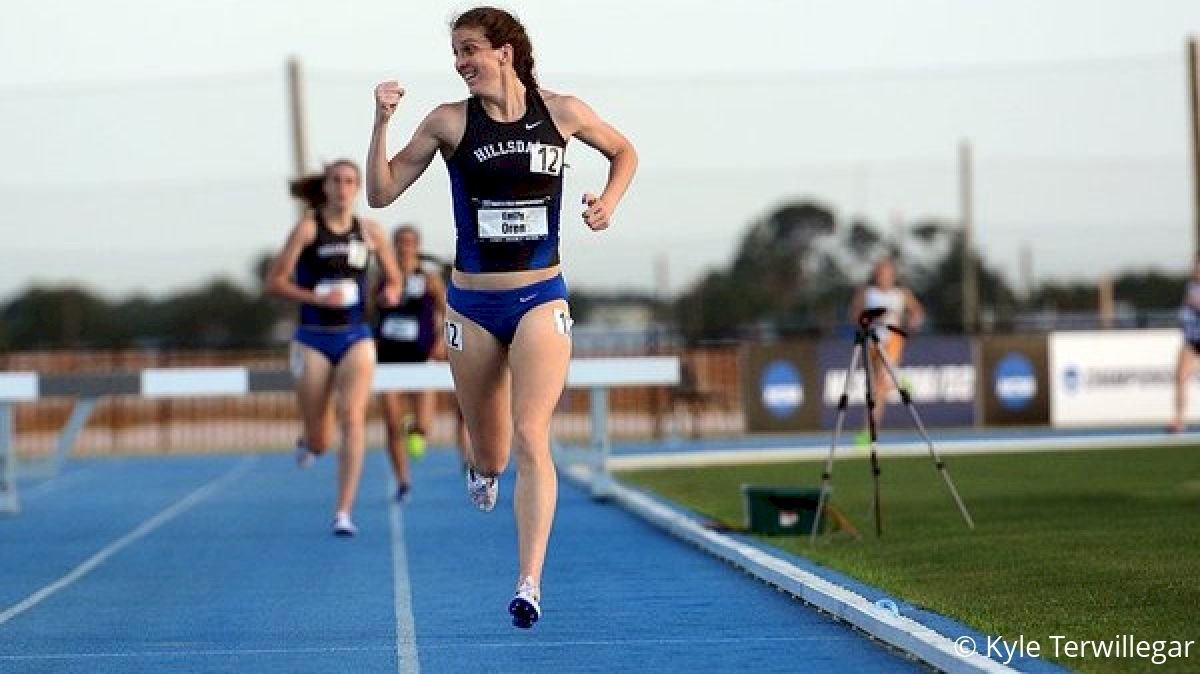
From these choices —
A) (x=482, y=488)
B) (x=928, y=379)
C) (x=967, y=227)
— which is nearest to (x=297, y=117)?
(x=928, y=379)

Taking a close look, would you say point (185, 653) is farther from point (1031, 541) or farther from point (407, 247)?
point (407, 247)

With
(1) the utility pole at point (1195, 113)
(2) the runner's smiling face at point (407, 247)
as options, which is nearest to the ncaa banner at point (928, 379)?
(1) the utility pole at point (1195, 113)

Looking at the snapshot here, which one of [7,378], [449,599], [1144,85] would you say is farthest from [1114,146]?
[449,599]

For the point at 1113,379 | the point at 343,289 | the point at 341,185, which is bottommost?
the point at 1113,379

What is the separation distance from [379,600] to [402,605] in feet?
0.96

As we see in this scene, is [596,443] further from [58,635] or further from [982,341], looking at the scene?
[982,341]

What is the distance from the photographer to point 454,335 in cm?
959

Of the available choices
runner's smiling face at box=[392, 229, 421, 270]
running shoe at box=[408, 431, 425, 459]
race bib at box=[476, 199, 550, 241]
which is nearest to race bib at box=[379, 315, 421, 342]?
runner's smiling face at box=[392, 229, 421, 270]

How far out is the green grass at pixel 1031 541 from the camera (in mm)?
9406

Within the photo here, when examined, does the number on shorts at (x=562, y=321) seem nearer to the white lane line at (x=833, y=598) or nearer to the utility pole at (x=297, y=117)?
the white lane line at (x=833, y=598)

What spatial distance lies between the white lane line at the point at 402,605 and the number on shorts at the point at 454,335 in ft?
3.75

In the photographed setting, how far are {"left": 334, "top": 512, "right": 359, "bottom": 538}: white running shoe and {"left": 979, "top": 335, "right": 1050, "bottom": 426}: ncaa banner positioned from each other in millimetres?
18283

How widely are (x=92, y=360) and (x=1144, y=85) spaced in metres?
17.0

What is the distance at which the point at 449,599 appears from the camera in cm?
1146
